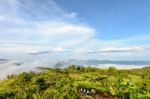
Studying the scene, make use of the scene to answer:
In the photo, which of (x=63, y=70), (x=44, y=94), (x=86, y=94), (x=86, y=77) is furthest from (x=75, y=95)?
(x=63, y=70)

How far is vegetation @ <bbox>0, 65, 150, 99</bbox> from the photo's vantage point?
14500 mm

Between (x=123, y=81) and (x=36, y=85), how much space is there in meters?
4.91

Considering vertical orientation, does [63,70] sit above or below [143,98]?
above

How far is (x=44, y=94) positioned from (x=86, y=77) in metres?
3.57

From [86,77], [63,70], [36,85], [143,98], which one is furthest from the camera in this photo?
[63,70]

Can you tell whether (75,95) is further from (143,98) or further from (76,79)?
(143,98)

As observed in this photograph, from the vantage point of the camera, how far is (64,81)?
630 inches

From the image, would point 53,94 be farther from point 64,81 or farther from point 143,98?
point 143,98

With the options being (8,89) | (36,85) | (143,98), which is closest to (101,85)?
(143,98)

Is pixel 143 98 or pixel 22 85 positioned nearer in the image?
pixel 143 98

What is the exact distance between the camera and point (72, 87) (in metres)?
15.3

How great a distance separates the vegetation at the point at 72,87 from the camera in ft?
47.6

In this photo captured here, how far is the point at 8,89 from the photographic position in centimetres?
1516

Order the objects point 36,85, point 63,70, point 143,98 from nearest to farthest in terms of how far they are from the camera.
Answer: point 143,98, point 36,85, point 63,70
